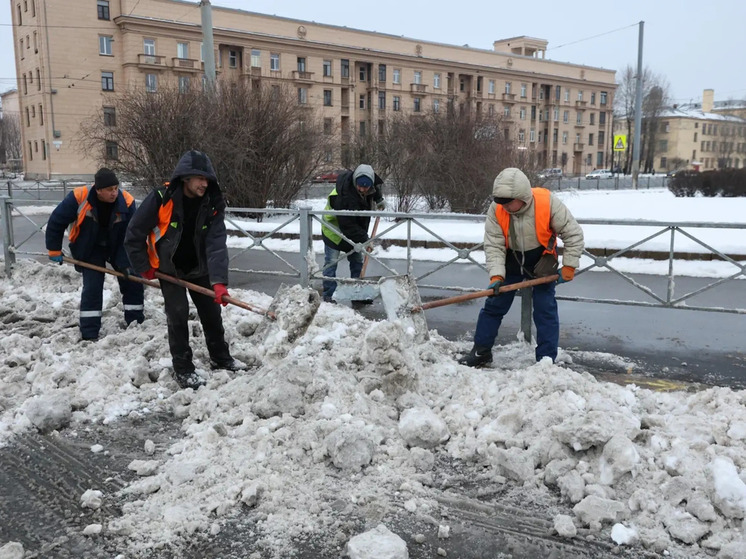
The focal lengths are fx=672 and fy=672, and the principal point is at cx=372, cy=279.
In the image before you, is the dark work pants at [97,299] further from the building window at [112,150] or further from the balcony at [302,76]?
the balcony at [302,76]

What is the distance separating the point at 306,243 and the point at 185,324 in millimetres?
2579

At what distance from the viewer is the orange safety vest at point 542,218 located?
15.8 feet

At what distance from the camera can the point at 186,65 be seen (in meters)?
46.7

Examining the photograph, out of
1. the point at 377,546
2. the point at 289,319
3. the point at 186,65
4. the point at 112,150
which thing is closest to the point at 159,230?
the point at 289,319

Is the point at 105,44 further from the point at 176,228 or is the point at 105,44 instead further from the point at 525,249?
the point at 525,249

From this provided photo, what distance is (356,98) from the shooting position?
186 ft

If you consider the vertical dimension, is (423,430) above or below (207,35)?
below

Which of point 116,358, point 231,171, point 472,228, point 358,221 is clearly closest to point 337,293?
point 358,221

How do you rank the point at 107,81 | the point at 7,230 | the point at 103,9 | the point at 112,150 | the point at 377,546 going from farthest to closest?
the point at 107,81, the point at 103,9, the point at 112,150, the point at 7,230, the point at 377,546

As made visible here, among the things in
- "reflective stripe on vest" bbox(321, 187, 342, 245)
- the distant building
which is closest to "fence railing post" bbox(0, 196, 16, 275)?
"reflective stripe on vest" bbox(321, 187, 342, 245)

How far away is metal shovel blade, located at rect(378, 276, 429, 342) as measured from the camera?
5.04 m

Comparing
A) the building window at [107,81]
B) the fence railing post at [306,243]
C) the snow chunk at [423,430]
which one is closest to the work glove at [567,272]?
the snow chunk at [423,430]

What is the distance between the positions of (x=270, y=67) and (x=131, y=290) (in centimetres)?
4770

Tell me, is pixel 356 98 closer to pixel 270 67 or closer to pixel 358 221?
pixel 270 67
